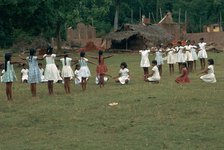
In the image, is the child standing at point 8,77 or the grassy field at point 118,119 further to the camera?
the child standing at point 8,77

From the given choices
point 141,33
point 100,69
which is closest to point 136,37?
point 141,33

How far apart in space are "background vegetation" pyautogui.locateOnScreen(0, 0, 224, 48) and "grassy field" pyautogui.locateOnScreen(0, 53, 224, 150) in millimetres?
15490

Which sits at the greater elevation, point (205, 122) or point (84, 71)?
point (84, 71)

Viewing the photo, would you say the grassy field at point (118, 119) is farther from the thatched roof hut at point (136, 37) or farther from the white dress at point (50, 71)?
the thatched roof hut at point (136, 37)

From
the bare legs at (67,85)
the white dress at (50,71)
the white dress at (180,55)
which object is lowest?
the bare legs at (67,85)

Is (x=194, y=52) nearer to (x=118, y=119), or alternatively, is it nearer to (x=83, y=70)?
(x=83, y=70)

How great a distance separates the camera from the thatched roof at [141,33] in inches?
2036

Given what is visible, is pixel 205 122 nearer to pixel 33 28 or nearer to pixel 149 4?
pixel 33 28

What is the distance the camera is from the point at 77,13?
44219 mm

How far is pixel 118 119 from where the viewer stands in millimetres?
12750

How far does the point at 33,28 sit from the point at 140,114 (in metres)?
23.6

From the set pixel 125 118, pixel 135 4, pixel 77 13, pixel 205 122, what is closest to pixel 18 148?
pixel 125 118

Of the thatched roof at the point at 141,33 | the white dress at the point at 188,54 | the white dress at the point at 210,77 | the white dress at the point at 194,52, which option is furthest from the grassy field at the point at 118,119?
the thatched roof at the point at 141,33

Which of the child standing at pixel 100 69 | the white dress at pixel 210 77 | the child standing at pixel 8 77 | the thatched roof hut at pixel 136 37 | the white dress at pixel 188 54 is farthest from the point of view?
the thatched roof hut at pixel 136 37
